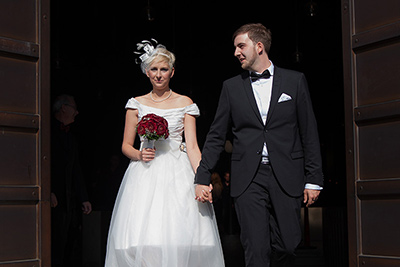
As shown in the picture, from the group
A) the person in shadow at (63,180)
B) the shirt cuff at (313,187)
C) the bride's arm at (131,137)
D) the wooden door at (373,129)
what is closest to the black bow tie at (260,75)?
the wooden door at (373,129)

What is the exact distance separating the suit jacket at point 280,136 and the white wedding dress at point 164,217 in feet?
1.96

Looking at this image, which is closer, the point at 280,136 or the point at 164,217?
the point at 280,136

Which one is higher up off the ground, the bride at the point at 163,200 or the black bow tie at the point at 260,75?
the black bow tie at the point at 260,75

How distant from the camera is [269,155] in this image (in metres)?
4.80

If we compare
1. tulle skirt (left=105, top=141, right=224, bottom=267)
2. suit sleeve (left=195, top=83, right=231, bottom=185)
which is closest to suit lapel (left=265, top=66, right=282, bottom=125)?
suit sleeve (left=195, top=83, right=231, bottom=185)

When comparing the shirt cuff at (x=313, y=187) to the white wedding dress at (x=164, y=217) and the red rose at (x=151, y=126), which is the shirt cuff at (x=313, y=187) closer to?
the white wedding dress at (x=164, y=217)

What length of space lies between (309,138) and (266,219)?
0.69 meters

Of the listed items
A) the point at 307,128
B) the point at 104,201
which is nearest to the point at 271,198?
the point at 307,128

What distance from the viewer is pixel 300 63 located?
12711 mm

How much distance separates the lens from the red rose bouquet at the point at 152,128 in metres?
5.44

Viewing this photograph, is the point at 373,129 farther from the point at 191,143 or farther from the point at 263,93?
the point at 191,143
